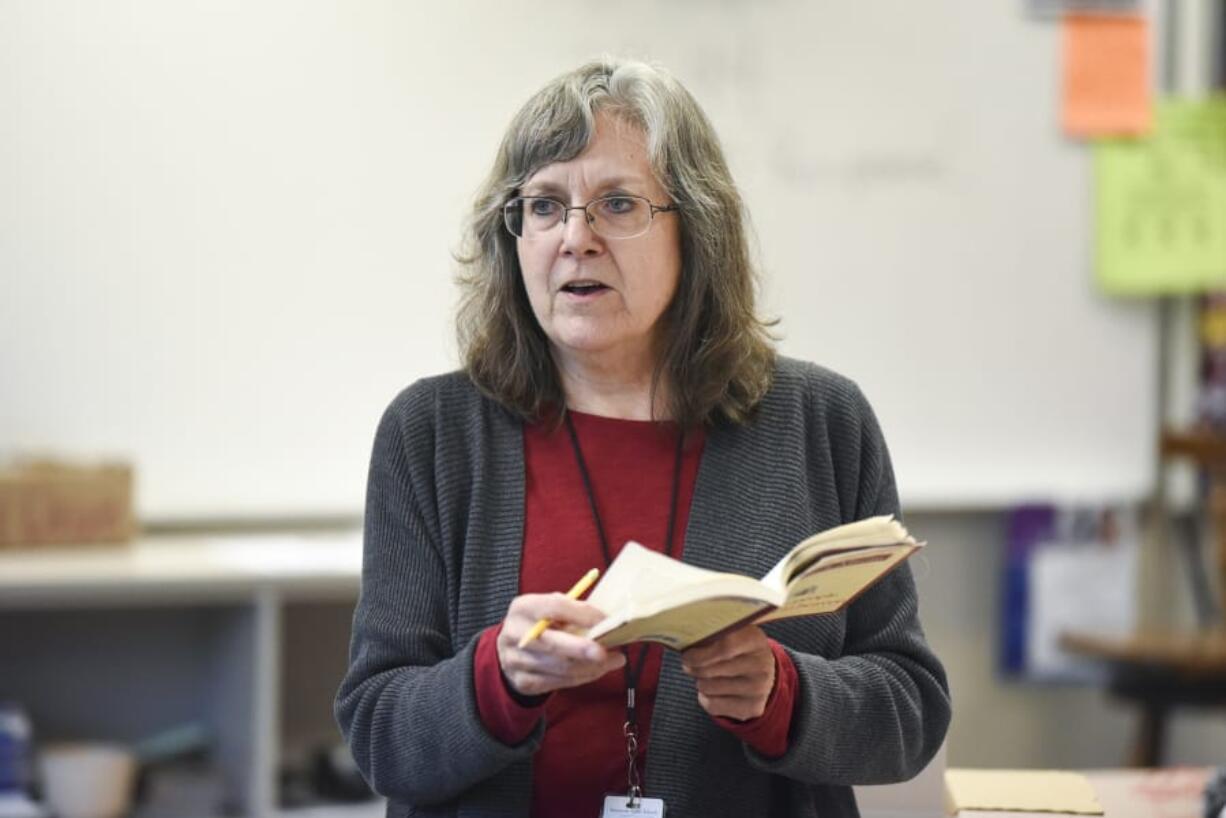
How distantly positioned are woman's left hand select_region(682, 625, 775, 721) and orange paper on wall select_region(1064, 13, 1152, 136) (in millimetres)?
2207

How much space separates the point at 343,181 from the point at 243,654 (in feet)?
2.57

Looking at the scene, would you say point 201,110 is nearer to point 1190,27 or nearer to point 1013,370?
point 1013,370

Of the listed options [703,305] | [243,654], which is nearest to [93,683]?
[243,654]

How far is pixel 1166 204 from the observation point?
3260 millimetres

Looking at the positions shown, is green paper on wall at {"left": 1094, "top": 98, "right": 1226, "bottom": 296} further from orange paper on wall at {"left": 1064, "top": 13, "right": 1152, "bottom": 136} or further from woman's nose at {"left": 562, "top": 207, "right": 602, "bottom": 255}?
woman's nose at {"left": 562, "top": 207, "right": 602, "bottom": 255}

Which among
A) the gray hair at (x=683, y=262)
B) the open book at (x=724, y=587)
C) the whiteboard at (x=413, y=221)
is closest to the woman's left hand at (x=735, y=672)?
the open book at (x=724, y=587)

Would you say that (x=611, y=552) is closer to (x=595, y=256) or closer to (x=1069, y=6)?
(x=595, y=256)

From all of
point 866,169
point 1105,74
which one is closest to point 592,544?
point 866,169

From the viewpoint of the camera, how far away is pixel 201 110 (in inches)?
104

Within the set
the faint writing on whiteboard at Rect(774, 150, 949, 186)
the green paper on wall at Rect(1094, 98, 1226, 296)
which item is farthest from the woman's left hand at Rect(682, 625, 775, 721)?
the green paper on wall at Rect(1094, 98, 1226, 296)

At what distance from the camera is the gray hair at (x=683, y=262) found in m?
1.43

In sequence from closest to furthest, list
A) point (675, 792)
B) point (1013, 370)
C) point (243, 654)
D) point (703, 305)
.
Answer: point (675, 792), point (703, 305), point (243, 654), point (1013, 370)

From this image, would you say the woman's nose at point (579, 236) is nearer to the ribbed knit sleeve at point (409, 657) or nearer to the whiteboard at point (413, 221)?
the ribbed knit sleeve at point (409, 657)

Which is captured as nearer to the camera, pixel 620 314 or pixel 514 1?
pixel 620 314
